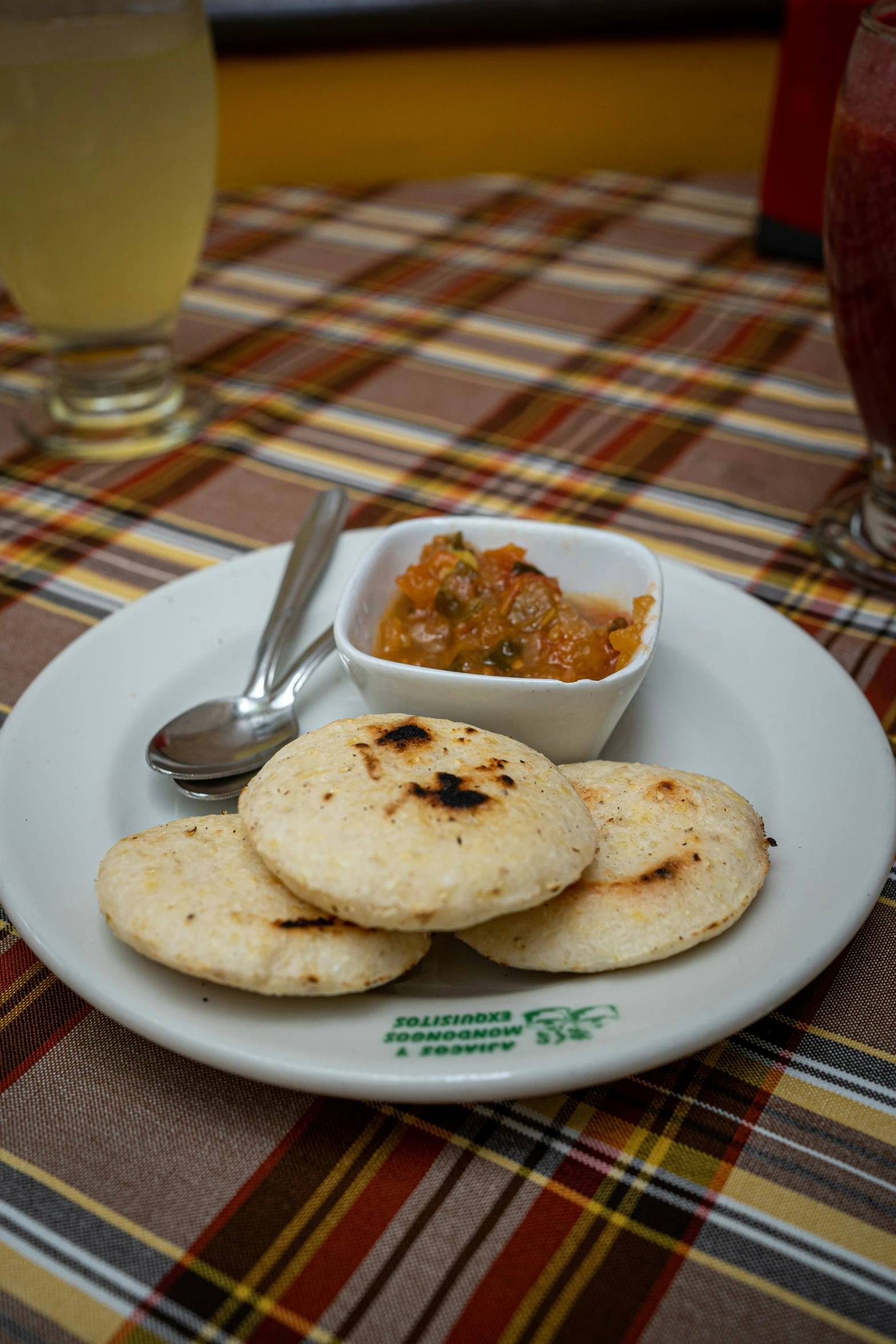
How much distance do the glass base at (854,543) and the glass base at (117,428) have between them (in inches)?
60.5

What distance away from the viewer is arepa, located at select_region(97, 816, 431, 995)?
1150 mm

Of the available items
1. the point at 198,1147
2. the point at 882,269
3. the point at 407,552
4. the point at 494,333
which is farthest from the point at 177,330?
the point at 198,1147

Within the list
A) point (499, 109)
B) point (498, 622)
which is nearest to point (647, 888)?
point (498, 622)

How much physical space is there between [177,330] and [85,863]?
2.36 meters

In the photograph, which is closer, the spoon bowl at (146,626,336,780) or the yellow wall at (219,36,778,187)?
the spoon bowl at (146,626,336,780)

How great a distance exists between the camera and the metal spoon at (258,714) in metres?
1.66

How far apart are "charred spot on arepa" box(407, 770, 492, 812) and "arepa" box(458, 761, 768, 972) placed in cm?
13

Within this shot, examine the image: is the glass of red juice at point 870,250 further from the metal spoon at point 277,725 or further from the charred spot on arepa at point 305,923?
the charred spot on arepa at point 305,923

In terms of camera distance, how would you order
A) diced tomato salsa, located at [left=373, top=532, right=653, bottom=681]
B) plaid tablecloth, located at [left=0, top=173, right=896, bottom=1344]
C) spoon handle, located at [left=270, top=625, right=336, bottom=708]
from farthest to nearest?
spoon handle, located at [left=270, top=625, right=336, bottom=708] < diced tomato salsa, located at [left=373, top=532, right=653, bottom=681] < plaid tablecloth, located at [left=0, top=173, right=896, bottom=1344]

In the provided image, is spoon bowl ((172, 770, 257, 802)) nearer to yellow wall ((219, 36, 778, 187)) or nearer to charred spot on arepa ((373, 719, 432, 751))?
charred spot on arepa ((373, 719, 432, 751))

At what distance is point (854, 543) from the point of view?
232 centimetres

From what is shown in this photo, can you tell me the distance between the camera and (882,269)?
191cm

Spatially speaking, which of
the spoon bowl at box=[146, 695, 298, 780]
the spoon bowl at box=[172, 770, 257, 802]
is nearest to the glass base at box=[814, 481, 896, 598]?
the spoon bowl at box=[146, 695, 298, 780]

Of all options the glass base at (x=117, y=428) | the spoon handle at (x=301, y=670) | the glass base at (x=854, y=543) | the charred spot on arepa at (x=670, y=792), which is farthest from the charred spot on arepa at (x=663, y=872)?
the glass base at (x=117, y=428)
